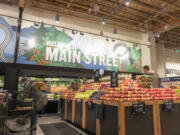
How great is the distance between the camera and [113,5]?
7.79 meters

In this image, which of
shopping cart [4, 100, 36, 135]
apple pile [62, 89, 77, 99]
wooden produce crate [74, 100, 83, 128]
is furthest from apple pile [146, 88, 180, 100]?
apple pile [62, 89, 77, 99]

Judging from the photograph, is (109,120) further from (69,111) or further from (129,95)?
(69,111)

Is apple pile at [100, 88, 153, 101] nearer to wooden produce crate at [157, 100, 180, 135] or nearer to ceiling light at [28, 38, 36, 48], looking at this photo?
wooden produce crate at [157, 100, 180, 135]

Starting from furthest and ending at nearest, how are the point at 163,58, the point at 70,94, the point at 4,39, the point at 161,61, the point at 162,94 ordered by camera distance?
the point at 163,58 < the point at 161,61 < the point at 4,39 < the point at 70,94 < the point at 162,94

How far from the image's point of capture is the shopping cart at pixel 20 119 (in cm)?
228

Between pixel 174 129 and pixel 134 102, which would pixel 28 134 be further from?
pixel 174 129

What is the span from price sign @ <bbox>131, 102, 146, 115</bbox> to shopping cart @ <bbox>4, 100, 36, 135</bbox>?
194 cm

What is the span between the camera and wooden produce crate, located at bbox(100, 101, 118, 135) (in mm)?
2854

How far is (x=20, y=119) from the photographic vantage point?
2361 millimetres

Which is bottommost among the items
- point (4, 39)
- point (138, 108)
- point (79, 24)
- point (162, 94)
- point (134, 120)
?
point (134, 120)

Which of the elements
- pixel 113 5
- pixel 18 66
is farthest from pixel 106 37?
pixel 18 66

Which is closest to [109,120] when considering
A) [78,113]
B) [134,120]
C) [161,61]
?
[134,120]

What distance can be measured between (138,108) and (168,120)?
38.2 inches

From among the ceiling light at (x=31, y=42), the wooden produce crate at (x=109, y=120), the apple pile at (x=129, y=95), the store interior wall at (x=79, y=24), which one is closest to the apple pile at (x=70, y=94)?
the wooden produce crate at (x=109, y=120)
